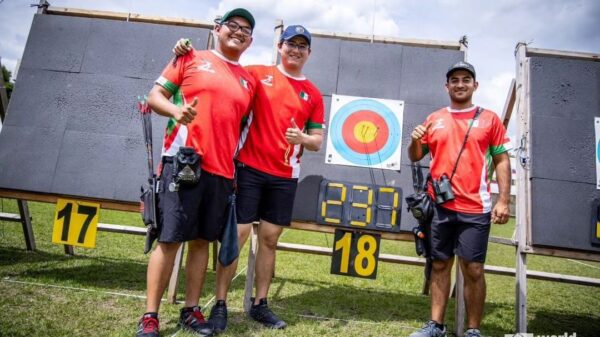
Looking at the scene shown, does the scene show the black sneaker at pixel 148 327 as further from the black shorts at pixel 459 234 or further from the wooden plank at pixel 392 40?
the wooden plank at pixel 392 40

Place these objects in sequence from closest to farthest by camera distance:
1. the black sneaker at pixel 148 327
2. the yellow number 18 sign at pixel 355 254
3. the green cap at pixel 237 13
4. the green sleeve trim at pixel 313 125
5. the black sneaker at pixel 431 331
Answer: the black sneaker at pixel 148 327 → the green cap at pixel 237 13 → the black sneaker at pixel 431 331 → the green sleeve trim at pixel 313 125 → the yellow number 18 sign at pixel 355 254

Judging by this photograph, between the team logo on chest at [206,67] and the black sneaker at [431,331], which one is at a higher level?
the team logo on chest at [206,67]

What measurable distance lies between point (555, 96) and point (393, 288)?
246 cm

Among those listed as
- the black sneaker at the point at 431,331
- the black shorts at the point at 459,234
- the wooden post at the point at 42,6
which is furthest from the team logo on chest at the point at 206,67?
the wooden post at the point at 42,6

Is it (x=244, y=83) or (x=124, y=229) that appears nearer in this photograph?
(x=244, y=83)

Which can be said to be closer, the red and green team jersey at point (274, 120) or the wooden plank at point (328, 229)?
the red and green team jersey at point (274, 120)

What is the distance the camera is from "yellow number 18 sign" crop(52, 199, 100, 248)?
9.16 ft

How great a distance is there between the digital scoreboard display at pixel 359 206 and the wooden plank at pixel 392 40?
1.39 m

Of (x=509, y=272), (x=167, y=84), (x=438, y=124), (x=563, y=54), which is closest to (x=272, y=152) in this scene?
(x=167, y=84)

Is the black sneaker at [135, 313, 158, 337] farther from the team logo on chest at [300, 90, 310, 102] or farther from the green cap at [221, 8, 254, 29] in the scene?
the green cap at [221, 8, 254, 29]

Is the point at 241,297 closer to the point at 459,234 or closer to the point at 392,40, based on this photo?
the point at 459,234

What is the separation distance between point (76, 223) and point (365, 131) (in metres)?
2.50

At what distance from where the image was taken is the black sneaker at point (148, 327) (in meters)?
1.93

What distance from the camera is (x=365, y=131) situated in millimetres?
3182
